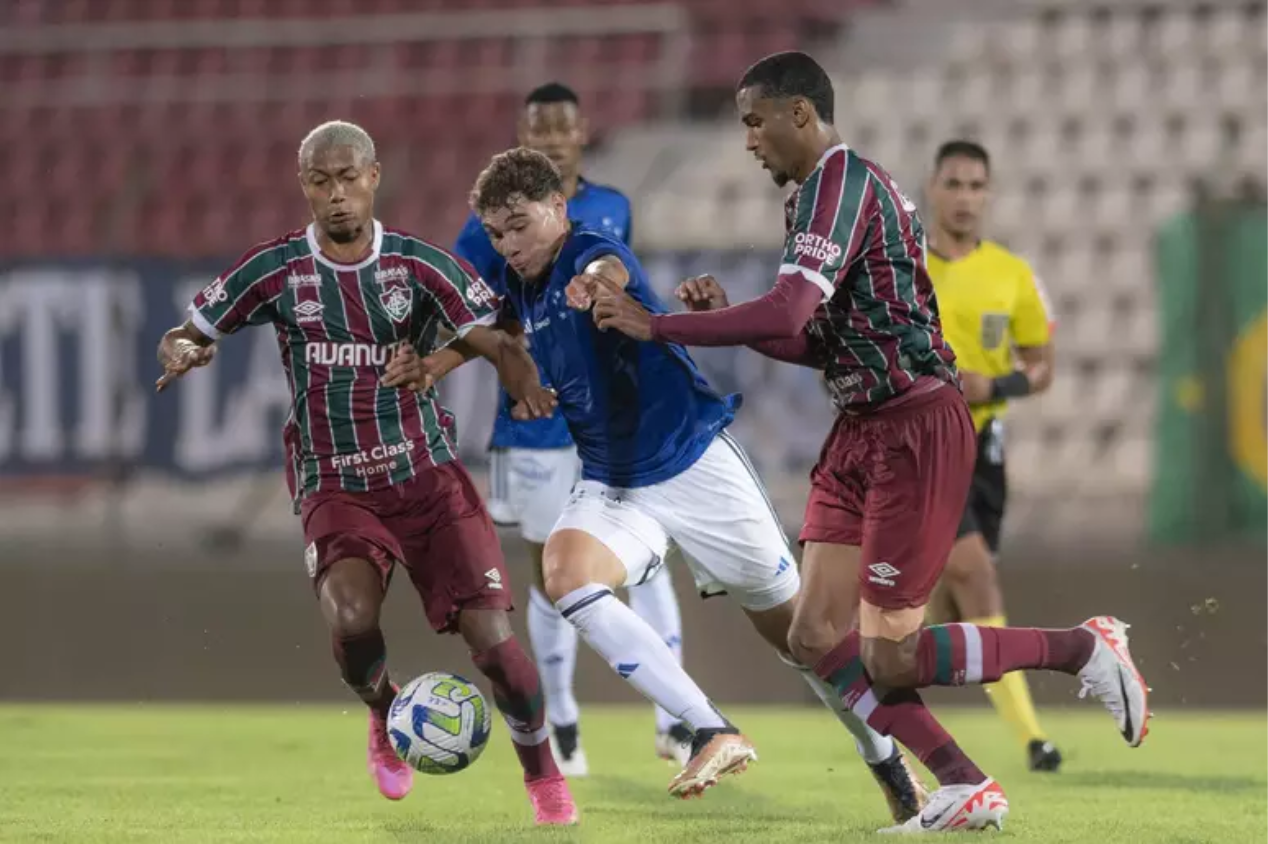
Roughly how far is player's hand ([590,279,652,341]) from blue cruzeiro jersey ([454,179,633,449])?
6.69 feet

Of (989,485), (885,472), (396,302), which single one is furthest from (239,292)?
(989,485)

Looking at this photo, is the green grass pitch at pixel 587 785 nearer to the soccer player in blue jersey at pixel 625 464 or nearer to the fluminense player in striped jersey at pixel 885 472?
the fluminense player in striped jersey at pixel 885 472

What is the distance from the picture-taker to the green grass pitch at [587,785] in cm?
563

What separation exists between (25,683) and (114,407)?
6.08ft

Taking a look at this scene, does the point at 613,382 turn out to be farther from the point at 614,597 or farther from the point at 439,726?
the point at 439,726

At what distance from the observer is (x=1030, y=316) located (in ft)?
26.0

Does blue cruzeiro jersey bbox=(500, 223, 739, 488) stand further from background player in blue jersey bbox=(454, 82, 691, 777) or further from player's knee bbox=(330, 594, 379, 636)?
background player in blue jersey bbox=(454, 82, 691, 777)

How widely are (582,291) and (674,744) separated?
2.72 meters

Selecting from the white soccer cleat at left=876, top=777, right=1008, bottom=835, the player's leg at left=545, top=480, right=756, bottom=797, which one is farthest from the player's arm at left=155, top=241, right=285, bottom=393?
the white soccer cleat at left=876, top=777, right=1008, bottom=835

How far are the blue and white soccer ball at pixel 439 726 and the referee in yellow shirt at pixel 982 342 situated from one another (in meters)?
2.59

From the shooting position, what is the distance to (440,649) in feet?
33.8

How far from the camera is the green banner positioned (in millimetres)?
10758

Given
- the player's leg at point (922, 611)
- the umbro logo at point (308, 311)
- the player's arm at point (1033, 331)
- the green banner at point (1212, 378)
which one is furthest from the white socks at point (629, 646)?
the green banner at point (1212, 378)

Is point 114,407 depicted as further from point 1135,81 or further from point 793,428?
point 1135,81
